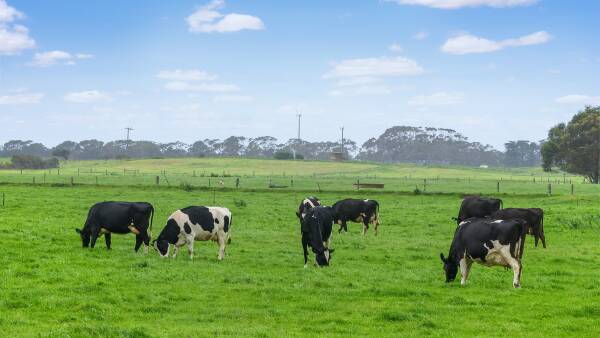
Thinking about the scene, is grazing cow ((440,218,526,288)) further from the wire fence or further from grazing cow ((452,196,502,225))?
the wire fence

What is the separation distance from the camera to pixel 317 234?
20484 millimetres

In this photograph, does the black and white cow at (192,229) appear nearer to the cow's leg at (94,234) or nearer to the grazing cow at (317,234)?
the cow's leg at (94,234)

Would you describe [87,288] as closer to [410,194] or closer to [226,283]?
[226,283]

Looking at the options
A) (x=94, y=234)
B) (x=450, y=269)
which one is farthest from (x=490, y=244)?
(x=94, y=234)

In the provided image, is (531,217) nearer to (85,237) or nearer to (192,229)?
(192,229)

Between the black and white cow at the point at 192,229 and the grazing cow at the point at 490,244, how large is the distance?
24.9ft

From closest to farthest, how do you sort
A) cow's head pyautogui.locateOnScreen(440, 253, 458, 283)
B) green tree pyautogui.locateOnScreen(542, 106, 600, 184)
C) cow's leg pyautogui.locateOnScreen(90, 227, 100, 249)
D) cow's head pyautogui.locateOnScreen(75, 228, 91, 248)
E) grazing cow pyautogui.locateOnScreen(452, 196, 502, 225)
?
cow's head pyautogui.locateOnScreen(440, 253, 458, 283), cow's leg pyautogui.locateOnScreen(90, 227, 100, 249), cow's head pyautogui.locateOnScreen(75, 228, 91, 248), grazing cow pyautogui.locateOnScreen(452, 196, 502, 225), green tree pyautogui.locateOnScreen(542, 106, 600, 184)

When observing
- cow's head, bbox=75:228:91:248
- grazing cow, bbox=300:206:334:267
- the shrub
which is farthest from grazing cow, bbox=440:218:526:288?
the shrub

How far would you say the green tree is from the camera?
95875 mm

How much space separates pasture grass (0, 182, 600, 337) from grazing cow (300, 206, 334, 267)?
47 centimetres

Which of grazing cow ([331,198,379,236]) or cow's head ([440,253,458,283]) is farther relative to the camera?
grazing cow ([331,198,379,236])

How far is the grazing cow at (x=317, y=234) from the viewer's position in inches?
790

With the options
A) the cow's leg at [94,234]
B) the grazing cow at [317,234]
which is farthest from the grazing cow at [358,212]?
the cow's leg at [94,234]

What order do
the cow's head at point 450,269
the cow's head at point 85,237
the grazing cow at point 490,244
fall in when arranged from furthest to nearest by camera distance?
the cow's head at point 85,237 → the cow's head at point 450,269 → the grazing cow at point 490,244
